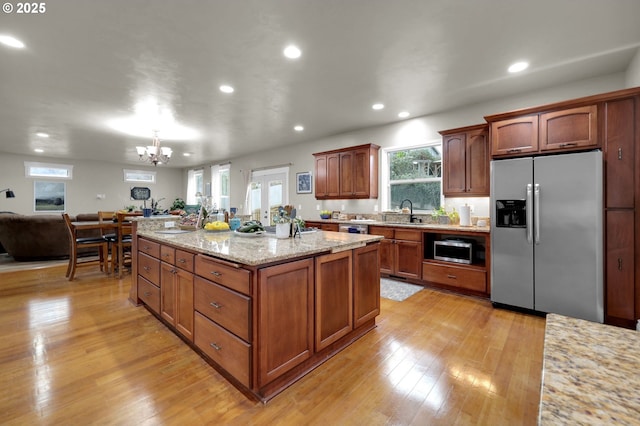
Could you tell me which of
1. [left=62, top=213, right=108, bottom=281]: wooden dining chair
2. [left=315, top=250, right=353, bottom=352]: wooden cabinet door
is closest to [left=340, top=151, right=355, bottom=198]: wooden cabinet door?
[left=315, top=250, right=353, bottom=352]: wooden cabinet door

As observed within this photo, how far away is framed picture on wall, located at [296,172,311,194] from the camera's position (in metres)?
6.51

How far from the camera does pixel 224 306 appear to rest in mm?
1860

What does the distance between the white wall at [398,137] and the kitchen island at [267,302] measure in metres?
2.79

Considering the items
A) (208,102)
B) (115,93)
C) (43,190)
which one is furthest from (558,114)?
(43,190)

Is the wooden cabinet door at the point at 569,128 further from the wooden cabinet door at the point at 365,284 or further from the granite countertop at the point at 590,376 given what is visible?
the granite countertop at the point at 590,376

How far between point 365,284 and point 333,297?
0.47 m

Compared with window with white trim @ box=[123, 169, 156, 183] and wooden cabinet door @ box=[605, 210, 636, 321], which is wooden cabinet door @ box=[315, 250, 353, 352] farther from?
window with white trim @ box=[123, 169, 156, 183]

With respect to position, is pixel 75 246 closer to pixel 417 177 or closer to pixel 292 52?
pixel 292 52

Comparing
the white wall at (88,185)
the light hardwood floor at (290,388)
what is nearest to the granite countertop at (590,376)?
the light hardwood floor at (290,388)

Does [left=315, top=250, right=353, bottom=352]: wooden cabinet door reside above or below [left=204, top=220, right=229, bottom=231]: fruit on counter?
below

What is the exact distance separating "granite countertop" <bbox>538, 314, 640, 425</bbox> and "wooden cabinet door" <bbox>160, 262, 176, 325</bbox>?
254 cm

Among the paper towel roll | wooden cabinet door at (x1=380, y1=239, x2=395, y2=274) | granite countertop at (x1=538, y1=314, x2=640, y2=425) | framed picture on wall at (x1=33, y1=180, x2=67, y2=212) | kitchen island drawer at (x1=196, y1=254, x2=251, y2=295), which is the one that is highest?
framed picture on wall at (x1=33, y1=180, x2=67, y2=212)

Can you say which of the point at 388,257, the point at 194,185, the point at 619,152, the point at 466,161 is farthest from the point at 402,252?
the point at 194,185

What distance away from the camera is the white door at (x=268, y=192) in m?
7.15
